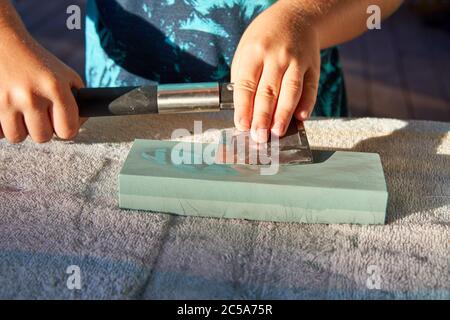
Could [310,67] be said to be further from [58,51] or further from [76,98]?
[58,51]

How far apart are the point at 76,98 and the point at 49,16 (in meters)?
1.89

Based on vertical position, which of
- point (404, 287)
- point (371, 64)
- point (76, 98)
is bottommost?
point (371, 64)

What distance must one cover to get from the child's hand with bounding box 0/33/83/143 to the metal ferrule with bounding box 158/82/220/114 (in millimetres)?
106

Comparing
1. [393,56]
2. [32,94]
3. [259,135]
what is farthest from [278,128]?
[393,56]

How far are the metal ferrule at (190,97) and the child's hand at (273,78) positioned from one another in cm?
3

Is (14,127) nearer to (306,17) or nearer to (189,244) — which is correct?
(189,244)

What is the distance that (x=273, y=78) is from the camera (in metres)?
0.75

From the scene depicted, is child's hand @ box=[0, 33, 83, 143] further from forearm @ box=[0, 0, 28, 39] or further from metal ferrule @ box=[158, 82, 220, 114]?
metal ferrule @ box=[158, 82, 220, 114]

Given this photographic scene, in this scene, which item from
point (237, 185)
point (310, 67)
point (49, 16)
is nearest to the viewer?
point (237, 185)

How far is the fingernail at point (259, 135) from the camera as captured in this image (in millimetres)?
726

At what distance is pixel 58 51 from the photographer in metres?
2.29

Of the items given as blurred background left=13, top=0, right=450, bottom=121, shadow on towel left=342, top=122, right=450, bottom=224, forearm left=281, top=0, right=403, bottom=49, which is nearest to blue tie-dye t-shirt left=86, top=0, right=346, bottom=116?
forearm left=281, top=0, right=403, bottom=49

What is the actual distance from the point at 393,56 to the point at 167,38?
1.57 m
